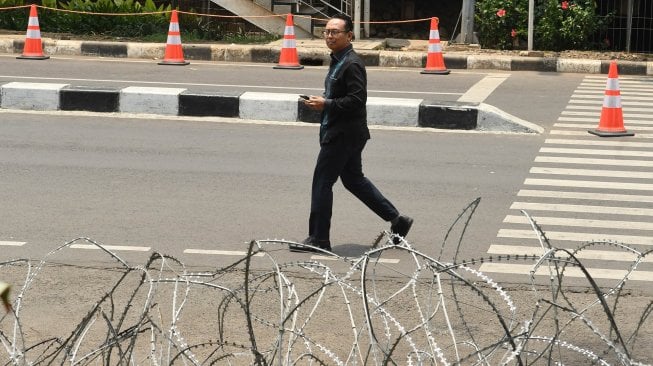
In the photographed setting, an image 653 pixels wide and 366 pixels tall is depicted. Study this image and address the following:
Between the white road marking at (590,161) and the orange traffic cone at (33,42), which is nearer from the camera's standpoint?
the white road marking at (590,161)

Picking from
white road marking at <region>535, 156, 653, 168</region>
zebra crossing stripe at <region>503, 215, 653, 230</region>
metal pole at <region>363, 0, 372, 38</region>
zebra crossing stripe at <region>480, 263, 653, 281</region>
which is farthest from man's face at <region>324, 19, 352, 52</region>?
metal pole at <region>363, 0, 372, 38</region>

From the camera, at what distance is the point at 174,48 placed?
17.8 metres

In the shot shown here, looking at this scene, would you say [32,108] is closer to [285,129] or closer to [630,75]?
[285,129]

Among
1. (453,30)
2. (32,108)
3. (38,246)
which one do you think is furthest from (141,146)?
(453,30)

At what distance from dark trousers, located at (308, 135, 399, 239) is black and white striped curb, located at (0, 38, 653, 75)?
10.4 metres

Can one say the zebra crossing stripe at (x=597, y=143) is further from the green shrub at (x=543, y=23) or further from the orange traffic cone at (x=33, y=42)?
the orange traffic cone at (x=33, y=42)

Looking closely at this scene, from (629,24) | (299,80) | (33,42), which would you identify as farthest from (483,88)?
(33,42)

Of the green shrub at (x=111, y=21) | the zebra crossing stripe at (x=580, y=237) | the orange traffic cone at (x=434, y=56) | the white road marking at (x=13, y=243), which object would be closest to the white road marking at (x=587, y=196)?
the zebra crossing stripe at (x=580, y=237)

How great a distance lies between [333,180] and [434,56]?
32.8ft

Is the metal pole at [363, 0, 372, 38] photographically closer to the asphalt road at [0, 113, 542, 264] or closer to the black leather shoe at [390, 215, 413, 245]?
the asphalt road at [0, 113, 542, 264]

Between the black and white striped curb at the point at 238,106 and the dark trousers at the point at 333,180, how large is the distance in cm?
503

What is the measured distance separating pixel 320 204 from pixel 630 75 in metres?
10.9

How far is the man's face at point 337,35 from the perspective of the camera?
7.26 meters

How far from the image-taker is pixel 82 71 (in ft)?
54.7
